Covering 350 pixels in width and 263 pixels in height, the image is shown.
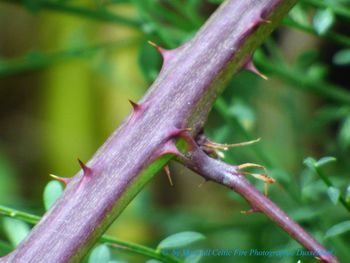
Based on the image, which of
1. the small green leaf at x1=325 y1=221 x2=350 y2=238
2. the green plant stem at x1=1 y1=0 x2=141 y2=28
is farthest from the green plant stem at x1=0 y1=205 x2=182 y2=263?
the green plant stem at x1=1 y1=0 x2=141 y2=28

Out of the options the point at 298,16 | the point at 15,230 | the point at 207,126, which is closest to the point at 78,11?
the point at 298,16

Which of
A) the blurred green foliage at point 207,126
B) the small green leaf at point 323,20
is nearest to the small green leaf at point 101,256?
the blurred green foliage at point 207,126

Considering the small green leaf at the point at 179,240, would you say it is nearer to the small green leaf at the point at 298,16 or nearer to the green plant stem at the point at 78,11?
the small green leaf at the point at 298,16

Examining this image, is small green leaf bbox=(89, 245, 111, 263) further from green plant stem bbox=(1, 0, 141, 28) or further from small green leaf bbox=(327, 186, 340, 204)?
green plant stem bbox=(1, 0, 141, 28)

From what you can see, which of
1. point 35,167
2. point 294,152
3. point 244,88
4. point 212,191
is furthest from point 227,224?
point 35,167

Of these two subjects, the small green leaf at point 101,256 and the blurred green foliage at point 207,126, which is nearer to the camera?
the small green leaf at point 101,256

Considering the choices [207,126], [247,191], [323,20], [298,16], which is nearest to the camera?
[247,191]

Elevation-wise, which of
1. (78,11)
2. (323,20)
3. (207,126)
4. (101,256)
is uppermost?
(207,126)

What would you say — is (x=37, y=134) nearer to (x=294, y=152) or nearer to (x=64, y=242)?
(x=294, y=152)

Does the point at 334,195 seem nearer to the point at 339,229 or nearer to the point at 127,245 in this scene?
the point at 339,229
